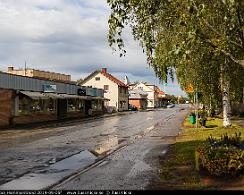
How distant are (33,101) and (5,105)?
238 inches

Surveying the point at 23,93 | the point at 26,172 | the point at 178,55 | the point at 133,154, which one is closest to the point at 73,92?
the point at 23,93

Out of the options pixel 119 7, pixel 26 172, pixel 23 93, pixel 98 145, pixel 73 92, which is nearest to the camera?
pixel 119 7

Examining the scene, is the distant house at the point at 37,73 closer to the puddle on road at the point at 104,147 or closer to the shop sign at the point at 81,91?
the shop sign at the point at 81,91

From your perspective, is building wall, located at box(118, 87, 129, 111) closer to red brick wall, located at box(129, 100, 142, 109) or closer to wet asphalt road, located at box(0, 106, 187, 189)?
red brick wall, located at box(129, 100, 142, 109)

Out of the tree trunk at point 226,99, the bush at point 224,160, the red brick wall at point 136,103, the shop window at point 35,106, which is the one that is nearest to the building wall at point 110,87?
the red brick wall at point 136,103

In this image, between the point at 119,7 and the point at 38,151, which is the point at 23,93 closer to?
the point at 38,151

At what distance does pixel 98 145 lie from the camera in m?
20.2

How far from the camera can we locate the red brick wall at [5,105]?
110 ft

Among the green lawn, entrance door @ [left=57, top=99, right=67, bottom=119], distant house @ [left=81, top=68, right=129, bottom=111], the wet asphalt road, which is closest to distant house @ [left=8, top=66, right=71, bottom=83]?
distant house @ [left=81, top=68, right=129, bottom=111]

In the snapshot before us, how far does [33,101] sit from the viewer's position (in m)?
40.0

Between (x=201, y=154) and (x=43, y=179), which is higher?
(x=201, y=154)

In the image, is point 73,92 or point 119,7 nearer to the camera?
point 119,7

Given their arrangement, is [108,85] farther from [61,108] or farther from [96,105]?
[61,108]

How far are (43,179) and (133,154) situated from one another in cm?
588
